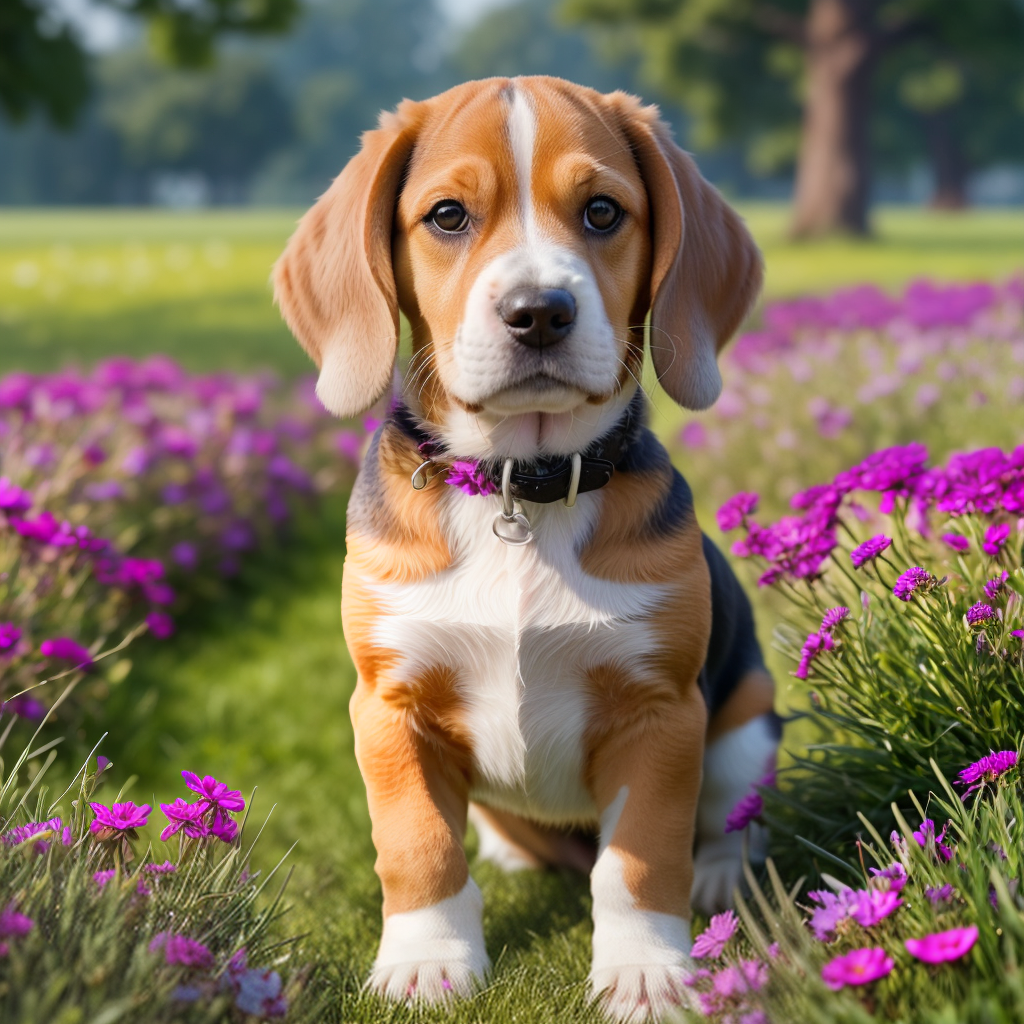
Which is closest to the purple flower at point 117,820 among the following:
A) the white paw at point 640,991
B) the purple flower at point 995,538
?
the white paw at point 640,991

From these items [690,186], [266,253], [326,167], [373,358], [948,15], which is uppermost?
[690,186]

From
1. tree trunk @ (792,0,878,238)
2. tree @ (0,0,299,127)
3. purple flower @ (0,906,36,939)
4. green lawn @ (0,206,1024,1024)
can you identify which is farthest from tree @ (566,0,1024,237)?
purple flower @ (0,906,36,939)

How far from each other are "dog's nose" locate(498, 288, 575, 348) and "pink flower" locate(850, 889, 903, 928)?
4.03 ft

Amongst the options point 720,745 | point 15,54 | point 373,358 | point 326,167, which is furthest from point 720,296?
point 326,167

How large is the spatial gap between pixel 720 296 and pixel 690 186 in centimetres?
29

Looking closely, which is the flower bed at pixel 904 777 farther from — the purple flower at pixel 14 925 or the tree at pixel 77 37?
the tree at pixel 77 37

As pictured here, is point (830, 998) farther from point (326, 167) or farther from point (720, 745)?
point (326, 167)

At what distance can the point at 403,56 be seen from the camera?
357ft

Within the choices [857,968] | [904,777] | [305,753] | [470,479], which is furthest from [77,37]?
[857,968]

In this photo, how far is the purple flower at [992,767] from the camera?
2412 millimetres

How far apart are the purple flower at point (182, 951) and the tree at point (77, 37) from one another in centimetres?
1664

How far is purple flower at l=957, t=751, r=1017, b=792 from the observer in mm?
2412

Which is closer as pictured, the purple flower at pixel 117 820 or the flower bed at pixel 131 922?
the flower bed at pixel 131 922

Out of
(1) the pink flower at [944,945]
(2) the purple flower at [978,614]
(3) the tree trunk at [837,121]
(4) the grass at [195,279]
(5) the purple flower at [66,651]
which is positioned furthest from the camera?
(3) the tree trunk at [837,121]
